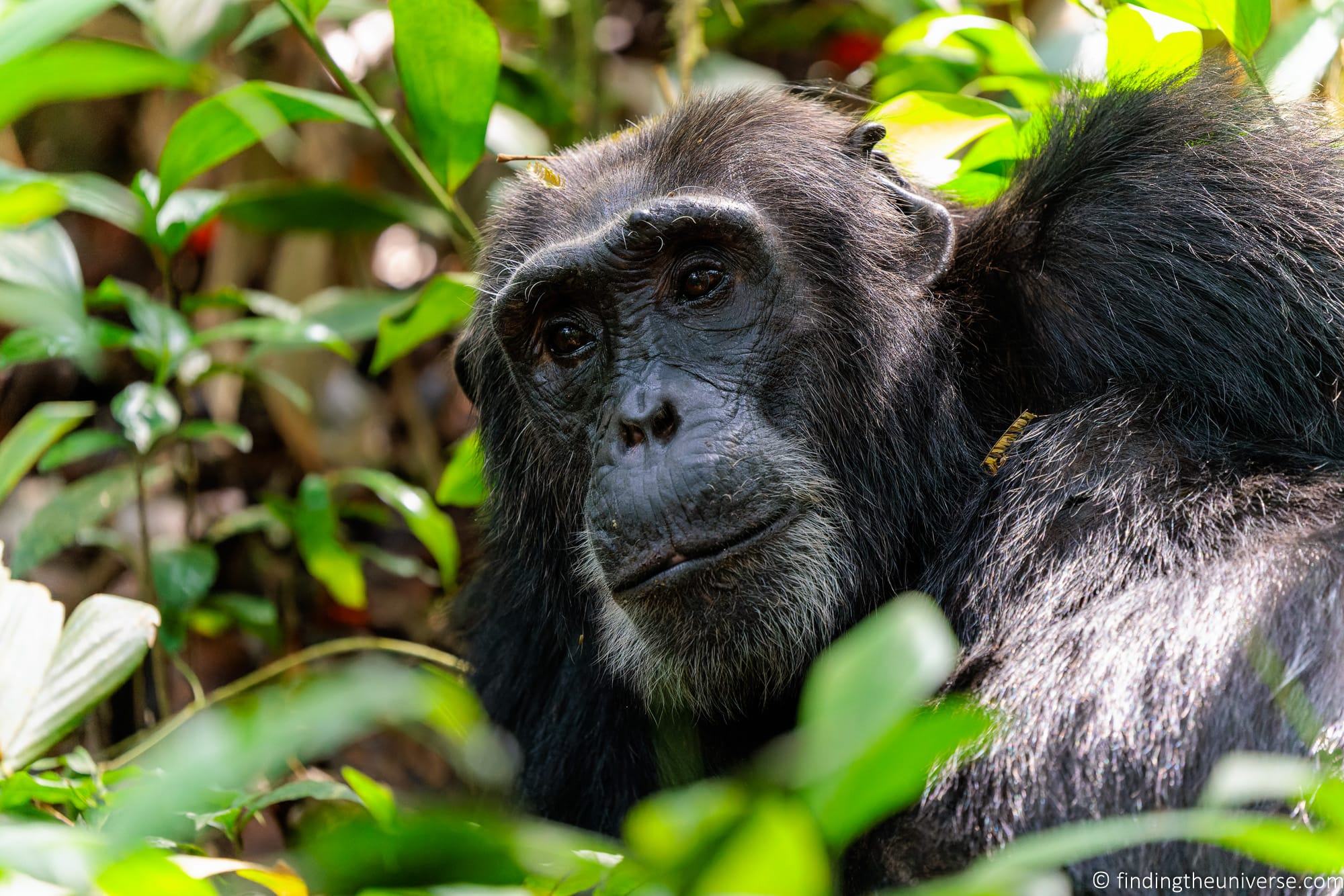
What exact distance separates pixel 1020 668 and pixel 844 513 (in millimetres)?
744

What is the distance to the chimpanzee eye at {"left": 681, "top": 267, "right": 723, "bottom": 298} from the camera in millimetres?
3607

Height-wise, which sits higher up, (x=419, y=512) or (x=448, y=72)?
(x=448, y=72)

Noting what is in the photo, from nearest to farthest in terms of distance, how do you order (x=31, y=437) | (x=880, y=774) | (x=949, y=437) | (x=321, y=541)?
1. (x=880, y=774)
2. (x=949, y=437)
3. (x=31, y=437)
4. (x=321, y=541)

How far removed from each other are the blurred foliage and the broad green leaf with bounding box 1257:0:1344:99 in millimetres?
14

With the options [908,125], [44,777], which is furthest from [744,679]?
[908,125]

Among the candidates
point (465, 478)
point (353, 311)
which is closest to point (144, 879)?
point (465, 478)

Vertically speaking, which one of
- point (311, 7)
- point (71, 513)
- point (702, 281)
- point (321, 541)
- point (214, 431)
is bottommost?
point (321, 541)

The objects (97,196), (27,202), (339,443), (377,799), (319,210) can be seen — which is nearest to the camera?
(27,202)

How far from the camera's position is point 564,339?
380 cm

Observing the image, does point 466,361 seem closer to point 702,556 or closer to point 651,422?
point 651,422

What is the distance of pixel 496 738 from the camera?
423 cm

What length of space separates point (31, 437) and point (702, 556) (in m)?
2.33

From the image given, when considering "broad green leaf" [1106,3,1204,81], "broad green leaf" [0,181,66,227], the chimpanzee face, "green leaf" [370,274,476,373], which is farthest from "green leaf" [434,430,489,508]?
"broad green leaf" [0,181,66,227]

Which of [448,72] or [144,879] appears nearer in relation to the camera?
[144,879]
